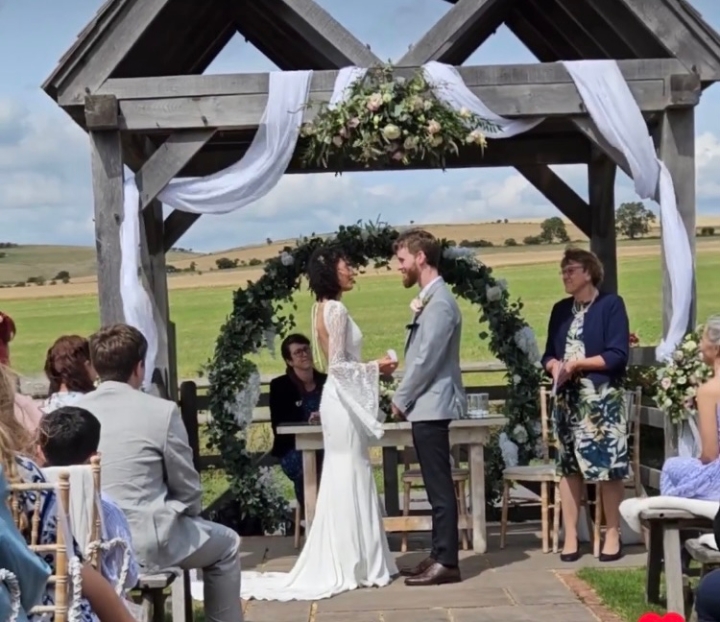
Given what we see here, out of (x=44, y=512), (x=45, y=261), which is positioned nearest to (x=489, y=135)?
(x=44, y=512)

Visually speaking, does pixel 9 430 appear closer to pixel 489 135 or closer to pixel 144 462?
pixel 144 462

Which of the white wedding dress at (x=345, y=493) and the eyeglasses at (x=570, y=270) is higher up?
the eyeglasses at (x=570, y=270)

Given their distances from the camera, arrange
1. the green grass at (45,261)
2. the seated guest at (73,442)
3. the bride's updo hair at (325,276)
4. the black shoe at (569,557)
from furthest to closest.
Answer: the green grass at (45,261), the black shoe at (569,557), the bride's updo hair at (325,276), the seated guest at (73,442)

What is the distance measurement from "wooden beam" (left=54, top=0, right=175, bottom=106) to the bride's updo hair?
164 centimetres

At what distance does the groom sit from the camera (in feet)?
20.8

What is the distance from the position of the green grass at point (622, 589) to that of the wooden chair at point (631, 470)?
1.91ft

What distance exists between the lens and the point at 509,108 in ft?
22.6

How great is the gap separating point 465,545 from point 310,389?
1.60m

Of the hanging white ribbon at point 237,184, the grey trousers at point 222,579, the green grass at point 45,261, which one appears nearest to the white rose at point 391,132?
the hanging white ribbon at point 237,184

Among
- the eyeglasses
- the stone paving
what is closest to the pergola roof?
the eyeglasses

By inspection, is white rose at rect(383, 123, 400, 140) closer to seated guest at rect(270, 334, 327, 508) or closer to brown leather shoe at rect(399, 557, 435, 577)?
seated guest at rect(270, 334, 327, 508)

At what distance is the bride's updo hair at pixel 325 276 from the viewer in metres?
6.63

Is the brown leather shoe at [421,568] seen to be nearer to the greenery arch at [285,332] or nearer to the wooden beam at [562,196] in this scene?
the greenery arch at [285,332]

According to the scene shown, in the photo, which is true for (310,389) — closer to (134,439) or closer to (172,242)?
(172,242)
